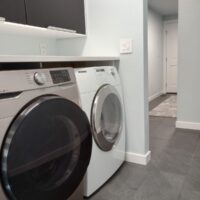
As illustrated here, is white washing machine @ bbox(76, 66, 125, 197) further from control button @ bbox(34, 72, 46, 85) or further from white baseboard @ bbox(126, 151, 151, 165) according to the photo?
control button @ bbox(34, 72, 46, 85)

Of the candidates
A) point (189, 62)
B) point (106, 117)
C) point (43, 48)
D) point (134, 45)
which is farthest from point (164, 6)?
point (106, 117)

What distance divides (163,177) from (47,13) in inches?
63.8

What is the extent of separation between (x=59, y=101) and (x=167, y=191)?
111 centimetres

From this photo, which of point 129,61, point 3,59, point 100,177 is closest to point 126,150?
point 100,177

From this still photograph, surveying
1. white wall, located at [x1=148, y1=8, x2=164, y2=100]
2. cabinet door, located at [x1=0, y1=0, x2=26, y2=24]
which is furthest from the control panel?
white wall, located at [x1=148, y1=8, x2=164, y2=100]

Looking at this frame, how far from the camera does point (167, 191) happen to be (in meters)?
1.64

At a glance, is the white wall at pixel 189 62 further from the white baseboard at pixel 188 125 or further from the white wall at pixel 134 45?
the white wall at pixel 134 45

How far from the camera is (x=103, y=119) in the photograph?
1716mm

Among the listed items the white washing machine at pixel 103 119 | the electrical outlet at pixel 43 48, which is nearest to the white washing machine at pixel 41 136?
the white washing machine at pixel 103 119

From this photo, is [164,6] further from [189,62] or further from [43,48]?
[43,48]

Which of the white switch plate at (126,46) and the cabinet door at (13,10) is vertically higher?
the cabinet door at (13,10)

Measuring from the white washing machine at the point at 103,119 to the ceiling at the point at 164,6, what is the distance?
3.38 meters

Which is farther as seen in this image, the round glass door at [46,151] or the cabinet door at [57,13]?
the cabinet door at [57,13]

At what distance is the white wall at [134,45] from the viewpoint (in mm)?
1914
